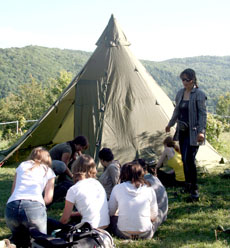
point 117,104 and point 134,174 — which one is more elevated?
point 117,104

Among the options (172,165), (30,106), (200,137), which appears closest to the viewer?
(200,137)

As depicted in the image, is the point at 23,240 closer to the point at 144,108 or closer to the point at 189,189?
the point at 189,189

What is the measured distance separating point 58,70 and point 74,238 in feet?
390

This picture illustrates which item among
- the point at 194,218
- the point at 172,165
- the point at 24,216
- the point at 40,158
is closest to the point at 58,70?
the point at 172,165

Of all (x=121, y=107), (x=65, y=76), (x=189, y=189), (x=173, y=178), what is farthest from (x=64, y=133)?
(x=65, y=76)

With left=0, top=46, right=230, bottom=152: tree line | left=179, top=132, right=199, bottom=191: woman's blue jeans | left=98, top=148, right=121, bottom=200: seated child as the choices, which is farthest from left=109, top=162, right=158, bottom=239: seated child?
left=0, top=46, right=230, bottom=152: tree line

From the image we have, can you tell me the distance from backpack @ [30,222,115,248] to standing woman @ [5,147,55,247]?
0.17 m

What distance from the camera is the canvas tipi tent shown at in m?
8.20

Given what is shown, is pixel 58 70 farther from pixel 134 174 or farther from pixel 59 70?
pixel 134 174

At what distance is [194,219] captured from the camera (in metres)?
5.05

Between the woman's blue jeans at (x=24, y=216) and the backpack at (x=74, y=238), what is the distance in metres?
0.14

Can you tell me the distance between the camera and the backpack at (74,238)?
338cm

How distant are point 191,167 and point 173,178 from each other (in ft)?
4.16

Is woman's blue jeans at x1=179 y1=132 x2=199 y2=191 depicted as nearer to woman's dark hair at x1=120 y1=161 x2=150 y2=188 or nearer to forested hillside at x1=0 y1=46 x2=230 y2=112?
woman's dark hair at x1=120 y1=161 x2=150 y2=188
